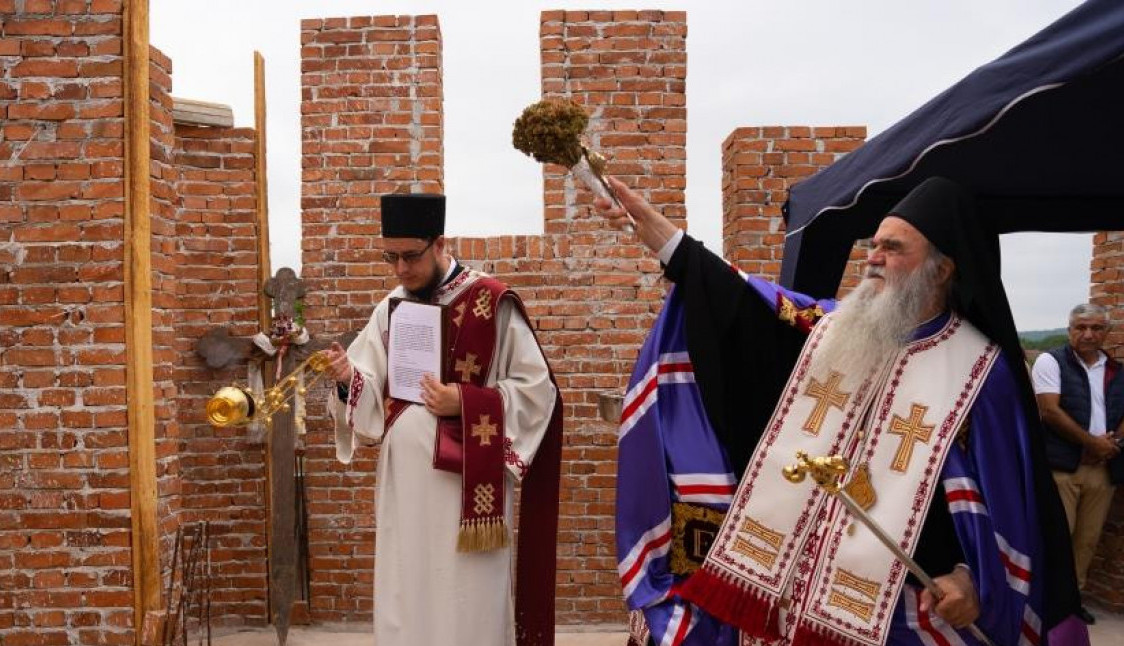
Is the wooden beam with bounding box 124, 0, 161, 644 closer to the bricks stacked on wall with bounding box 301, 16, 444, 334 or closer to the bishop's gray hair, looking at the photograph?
the bricks stacked on wall with bounding box 301, 16, 444, 334

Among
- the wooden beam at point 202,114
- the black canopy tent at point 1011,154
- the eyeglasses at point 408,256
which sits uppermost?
the wooden beam at point 202,114

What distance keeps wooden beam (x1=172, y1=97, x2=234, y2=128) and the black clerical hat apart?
2438 mm

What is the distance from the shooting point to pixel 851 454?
2723mm

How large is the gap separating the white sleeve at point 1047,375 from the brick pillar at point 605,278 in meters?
2.74

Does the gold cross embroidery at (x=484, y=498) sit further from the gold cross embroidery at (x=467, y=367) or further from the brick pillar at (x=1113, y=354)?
the brick pillar at (x=1113, y=354)

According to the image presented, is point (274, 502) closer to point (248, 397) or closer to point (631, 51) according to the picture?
point (248, 397)

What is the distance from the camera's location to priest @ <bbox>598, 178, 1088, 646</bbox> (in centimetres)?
255

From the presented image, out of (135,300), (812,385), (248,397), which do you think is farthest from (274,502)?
(812,385)

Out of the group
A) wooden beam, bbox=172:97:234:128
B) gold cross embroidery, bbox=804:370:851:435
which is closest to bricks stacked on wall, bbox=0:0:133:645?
wooden beam, bbox=172:97:234:128

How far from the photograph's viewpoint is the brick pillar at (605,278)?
549 cm

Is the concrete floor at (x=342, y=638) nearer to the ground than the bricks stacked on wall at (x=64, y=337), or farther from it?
nearer to the ground

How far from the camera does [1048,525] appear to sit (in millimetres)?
2529

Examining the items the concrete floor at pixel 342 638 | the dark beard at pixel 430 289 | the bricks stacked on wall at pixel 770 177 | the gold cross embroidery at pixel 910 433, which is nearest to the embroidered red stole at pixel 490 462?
the dark beard at pixel 430 289

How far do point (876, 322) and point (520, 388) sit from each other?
5.16 ft
